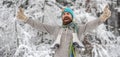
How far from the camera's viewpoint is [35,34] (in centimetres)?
948

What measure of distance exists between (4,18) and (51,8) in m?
1.45

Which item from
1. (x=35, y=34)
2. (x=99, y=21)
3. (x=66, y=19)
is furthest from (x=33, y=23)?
(x=35, y=34)

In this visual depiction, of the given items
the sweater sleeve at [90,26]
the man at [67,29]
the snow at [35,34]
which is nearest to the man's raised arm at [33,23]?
the man at [67,29]

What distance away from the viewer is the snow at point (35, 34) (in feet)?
29.1

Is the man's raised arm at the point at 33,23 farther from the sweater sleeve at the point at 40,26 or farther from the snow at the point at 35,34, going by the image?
the snow at the point at 35,34

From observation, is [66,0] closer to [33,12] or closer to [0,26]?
Result: [33,12]

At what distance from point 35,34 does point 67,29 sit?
18.0ft

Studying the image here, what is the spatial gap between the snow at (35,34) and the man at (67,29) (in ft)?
14.9

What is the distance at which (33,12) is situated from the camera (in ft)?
32.2

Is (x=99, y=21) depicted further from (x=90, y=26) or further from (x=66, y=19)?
(x=66, y=19)

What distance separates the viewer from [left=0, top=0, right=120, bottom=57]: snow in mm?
8859

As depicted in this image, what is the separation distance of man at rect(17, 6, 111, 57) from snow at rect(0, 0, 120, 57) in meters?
4.53

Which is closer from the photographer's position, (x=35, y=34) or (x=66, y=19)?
(x=66, y=19)

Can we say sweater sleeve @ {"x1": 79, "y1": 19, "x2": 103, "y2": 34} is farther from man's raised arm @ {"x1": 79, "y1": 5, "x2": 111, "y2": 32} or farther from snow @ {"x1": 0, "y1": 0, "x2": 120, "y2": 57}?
snow @ {"x1": 0, "y1": 0, "x2": 120, "y2": 57}
